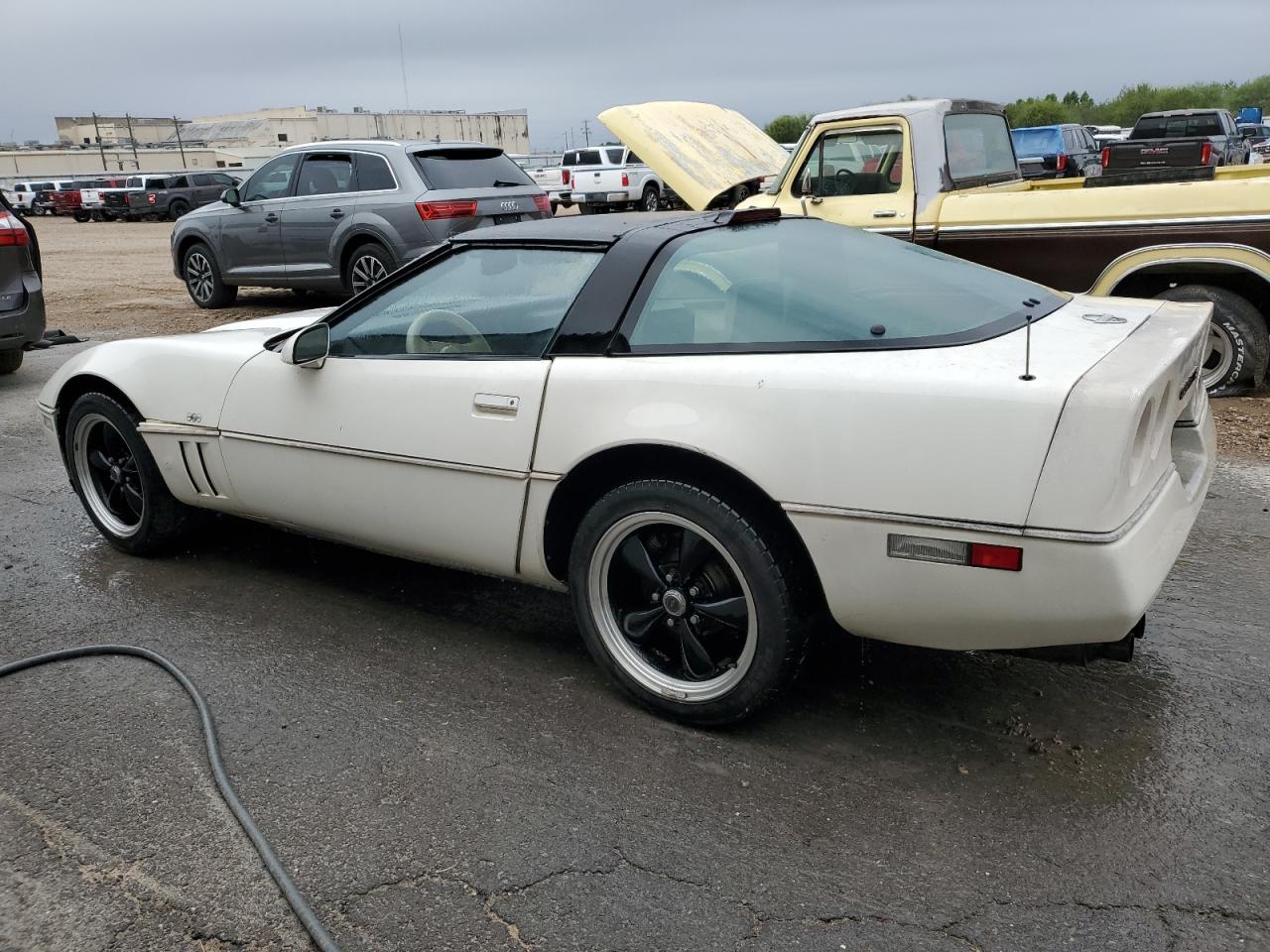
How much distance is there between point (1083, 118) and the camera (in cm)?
5888

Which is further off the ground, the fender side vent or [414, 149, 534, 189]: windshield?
[414, 149, 534, 189]: windshield

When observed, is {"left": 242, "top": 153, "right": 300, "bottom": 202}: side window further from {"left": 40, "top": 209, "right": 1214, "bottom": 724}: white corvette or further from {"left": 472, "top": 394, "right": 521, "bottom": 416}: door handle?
{"left": 472, "top": 394, "right": 521, "bottom": 416}: door handle

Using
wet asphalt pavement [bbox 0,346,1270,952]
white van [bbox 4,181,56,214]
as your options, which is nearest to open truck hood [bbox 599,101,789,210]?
wet asphalt pavement [bbox 0,346,1270,952]

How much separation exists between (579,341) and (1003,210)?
4.64 m

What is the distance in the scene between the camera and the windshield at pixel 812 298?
304 cm

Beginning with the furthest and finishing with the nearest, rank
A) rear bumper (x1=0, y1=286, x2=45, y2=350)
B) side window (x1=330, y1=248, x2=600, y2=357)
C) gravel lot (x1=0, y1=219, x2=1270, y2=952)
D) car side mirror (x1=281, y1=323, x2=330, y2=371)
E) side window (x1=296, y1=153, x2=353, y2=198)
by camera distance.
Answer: side window (x1=296, y1=153, x2=353, y2=198)
rear bumper (x1=0, y1=286, x2=45, y2=350)
car side mirror (x1=281, y1=323, x2=330, y2=371)
side window (x1=330, y1=248, x2=600, y2=357)
gravel lot (x1=0, y1=219, x2=1270, y2=952)

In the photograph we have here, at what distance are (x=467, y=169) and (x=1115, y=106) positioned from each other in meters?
62.2

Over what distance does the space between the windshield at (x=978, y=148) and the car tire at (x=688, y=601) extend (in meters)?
5.38

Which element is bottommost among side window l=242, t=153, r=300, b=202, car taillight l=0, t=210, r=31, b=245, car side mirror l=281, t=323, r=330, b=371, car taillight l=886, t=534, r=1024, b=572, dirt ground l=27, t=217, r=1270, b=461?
dirt ground l=27, t=217, r=1270, b=461

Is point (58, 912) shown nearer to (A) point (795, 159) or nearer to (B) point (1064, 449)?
(B) point (1064, 449)

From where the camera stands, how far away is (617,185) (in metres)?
25.8

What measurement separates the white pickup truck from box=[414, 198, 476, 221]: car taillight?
15.5 metres

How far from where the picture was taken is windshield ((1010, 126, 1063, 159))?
22.2m

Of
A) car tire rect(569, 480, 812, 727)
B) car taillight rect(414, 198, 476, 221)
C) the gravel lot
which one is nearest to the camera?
the gravel lot
